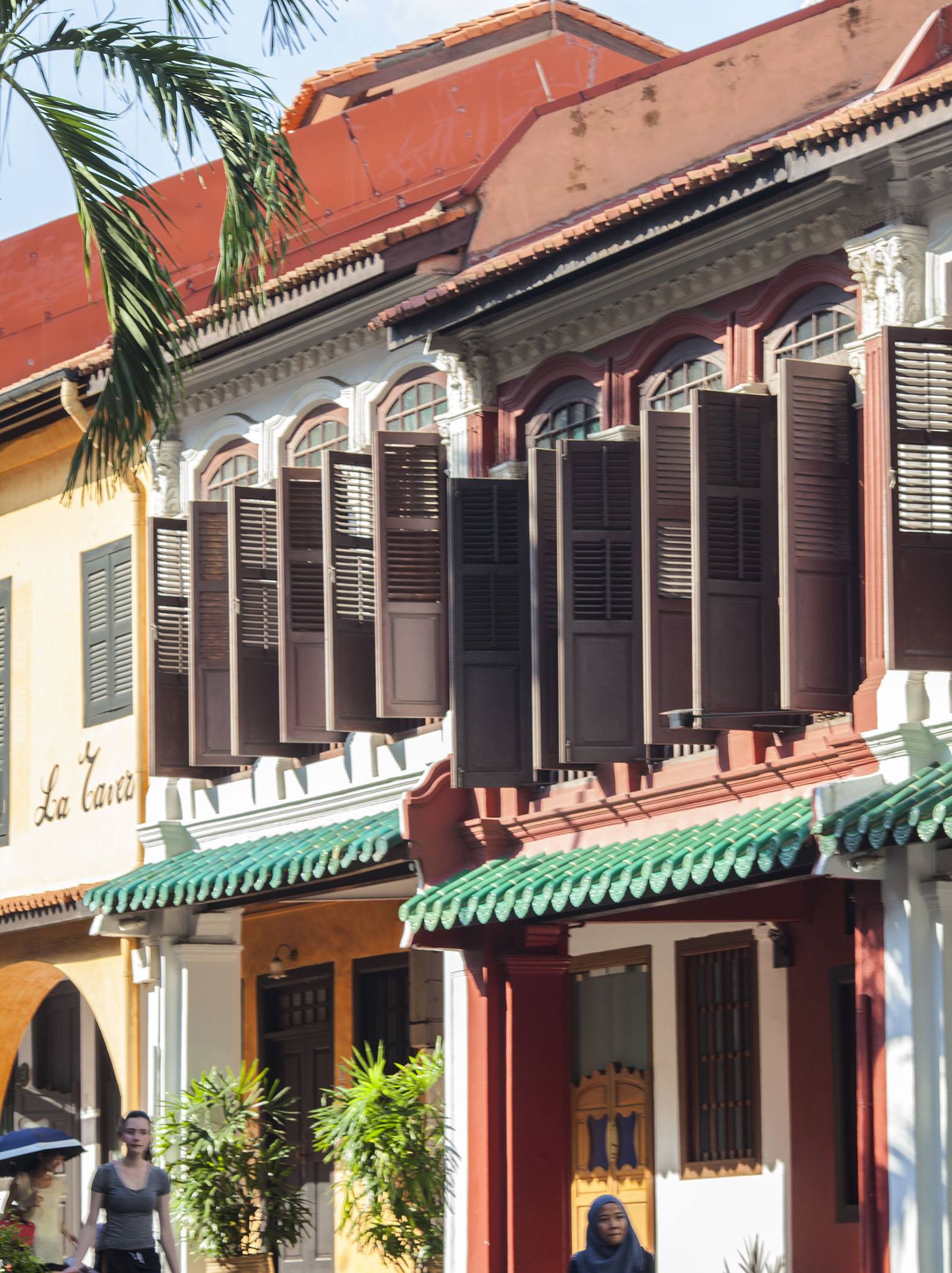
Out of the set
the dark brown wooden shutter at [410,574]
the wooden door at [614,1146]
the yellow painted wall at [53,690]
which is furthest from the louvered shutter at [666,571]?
the yellow painted wall at [53,690]

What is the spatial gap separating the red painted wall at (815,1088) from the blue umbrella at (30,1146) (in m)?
4.75

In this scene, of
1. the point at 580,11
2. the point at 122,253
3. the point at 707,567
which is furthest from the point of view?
the point at 580,11

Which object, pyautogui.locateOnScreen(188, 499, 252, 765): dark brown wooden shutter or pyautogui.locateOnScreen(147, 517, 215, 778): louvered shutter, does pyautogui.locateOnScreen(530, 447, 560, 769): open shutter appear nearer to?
pyautogui.locateOnScreen(188, 499, 252, 765): dark brown wooden shutter

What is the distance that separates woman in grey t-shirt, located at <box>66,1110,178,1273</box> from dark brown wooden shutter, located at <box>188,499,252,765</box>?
19.2 feet

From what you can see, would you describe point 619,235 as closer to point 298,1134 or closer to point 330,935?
point 330,935

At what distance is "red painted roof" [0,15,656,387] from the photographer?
22.2m

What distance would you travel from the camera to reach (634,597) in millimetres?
15617

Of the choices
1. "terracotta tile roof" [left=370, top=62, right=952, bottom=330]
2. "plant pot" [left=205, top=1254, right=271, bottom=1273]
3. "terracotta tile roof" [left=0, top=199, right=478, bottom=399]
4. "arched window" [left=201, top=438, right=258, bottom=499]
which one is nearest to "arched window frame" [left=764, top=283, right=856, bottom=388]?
"terracotta tile roof" [left=370, top=62, right=952, bottom=330]

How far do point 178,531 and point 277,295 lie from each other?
2.05 metres

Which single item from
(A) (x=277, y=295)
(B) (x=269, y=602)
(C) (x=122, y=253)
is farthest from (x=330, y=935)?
(C) (x=122, y=253)

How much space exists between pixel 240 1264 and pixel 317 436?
5783mm

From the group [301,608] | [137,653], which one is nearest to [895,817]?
[301,608]

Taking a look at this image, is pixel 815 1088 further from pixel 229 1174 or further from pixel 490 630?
pixel 229 1174

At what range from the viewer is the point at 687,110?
1919cm
